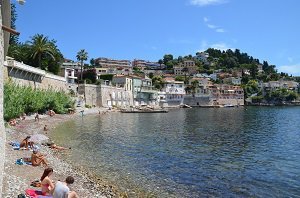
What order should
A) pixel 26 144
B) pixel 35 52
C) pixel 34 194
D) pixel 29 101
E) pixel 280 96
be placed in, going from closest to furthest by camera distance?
1. pixel 34 194
2. pixel 26 144
3. pixel 29 101
4. pixel 35 52
5. pixel 280 96

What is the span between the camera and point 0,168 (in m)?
8.49

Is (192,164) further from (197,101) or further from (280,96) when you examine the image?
(280,96)

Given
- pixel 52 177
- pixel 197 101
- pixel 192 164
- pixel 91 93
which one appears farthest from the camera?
pixel 197 101

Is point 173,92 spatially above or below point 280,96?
above

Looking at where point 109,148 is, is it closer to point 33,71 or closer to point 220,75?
point 33,71

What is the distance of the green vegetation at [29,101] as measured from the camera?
36.5m

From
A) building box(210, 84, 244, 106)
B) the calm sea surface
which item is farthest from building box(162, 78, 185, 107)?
the calm sea surface

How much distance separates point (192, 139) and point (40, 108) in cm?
2567

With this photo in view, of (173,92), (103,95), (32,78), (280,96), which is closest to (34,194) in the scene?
(32,78)

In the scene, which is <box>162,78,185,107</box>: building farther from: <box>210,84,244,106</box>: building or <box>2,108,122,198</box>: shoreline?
<box>2,108,122,198</box>: shoreline

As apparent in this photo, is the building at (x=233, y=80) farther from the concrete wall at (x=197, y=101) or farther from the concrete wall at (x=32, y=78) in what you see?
the concrete wall at (x=32, y=78)

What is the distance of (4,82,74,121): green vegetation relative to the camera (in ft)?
120

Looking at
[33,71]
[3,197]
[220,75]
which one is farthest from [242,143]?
[220,75]

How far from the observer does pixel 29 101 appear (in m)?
46.6
